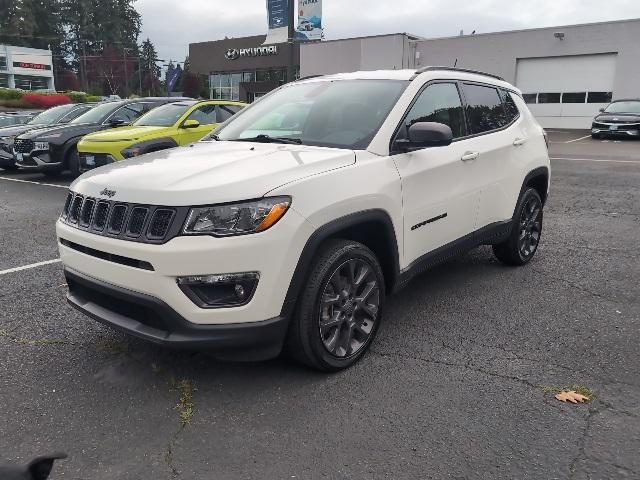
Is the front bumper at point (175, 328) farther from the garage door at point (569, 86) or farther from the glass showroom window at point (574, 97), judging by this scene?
the glass showroom window at point (574, 97)

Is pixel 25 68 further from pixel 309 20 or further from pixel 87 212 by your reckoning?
pixel 87 212

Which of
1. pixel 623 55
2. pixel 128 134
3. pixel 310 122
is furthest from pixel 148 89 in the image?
pixel 310 122

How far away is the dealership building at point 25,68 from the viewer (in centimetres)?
7056

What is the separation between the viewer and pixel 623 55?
28516mm

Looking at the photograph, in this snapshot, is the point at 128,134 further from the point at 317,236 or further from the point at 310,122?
the point at 317,236

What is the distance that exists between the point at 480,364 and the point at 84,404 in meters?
2.27

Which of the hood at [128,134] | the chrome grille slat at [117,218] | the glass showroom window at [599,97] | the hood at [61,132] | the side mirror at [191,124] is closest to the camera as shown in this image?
the chrome grille slat at [117,218]

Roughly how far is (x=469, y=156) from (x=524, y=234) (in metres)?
1.48

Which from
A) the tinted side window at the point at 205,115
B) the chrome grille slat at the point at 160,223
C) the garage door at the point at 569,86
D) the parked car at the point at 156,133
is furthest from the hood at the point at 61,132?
the garage door at the point at 569,86

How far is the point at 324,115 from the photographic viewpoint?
3984 mm

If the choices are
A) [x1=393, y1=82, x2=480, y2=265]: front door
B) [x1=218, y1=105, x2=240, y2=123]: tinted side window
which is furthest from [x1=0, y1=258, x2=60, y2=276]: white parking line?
[x1=218, y1=105, x2=240, y2=123]: tinted side window

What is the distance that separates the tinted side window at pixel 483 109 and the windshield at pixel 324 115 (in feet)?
2.85

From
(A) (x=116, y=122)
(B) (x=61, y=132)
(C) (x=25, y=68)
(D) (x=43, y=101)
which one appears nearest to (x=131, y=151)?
(A) (x=116, y=122)

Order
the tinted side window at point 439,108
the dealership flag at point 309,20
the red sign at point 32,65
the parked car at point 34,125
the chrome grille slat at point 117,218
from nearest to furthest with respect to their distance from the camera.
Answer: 1. the chrome grille slat at point 117,218
2. the tinted side window at point 439,108
3. the parked car at point 34,125
4. the dealership flag at point 309,20
5. the red sign at point 32,65
